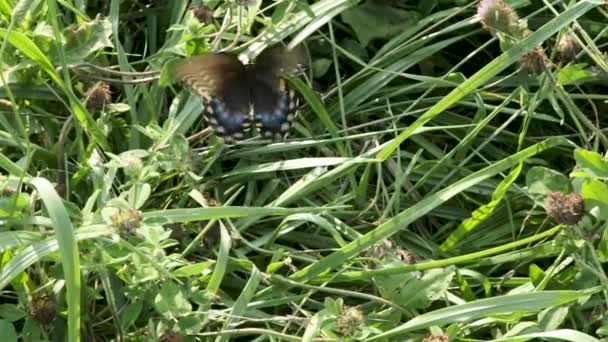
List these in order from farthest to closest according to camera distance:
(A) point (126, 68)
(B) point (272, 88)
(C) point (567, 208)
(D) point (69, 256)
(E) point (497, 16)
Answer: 1. (A) point (126, 68)
2. (B) point (272, 88)
3. (E) point (497, 16)
4. (C) point (567, 208)
5. (D) point (69, 256)

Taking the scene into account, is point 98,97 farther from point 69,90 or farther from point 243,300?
point 243,300

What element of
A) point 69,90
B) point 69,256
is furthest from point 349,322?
point 69,90

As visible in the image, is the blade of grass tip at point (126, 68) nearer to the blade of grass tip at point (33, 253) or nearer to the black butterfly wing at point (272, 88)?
the black butterfly wing at point (272, 88)

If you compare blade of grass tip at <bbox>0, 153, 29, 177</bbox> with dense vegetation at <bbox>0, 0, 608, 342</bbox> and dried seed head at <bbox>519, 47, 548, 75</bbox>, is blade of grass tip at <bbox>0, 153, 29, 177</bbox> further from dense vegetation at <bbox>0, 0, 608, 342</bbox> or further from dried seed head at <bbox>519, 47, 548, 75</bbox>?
dried seed head at <bbox>519, 47, 548, 75</bbox>

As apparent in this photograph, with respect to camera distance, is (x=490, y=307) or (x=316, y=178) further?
(x=316, y=178)

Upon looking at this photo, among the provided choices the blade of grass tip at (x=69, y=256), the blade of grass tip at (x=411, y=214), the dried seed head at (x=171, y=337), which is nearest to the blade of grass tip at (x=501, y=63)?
the blade of grass tip at (x=411, y=214)

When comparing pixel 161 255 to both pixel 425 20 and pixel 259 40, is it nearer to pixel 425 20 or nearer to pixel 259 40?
pixel 259 40

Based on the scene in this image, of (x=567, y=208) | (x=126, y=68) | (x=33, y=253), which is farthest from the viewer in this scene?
(x=126, y=68)
